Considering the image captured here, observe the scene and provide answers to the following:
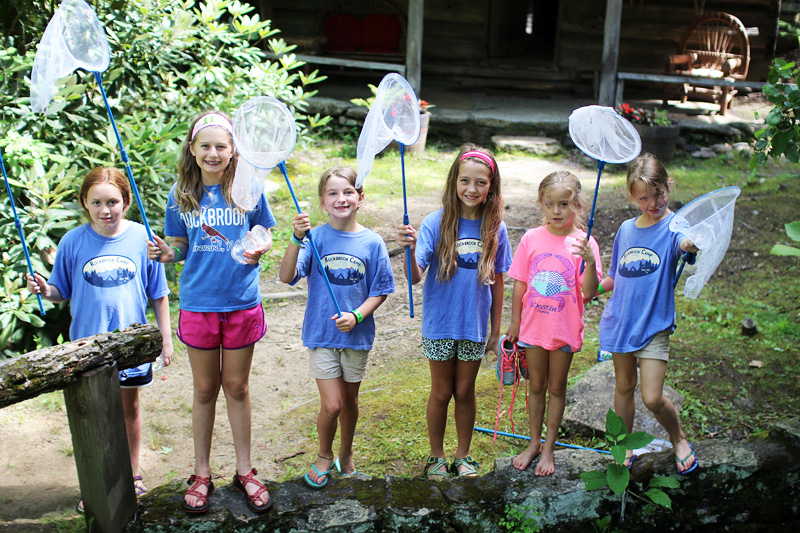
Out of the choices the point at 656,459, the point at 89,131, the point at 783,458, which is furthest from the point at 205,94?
the point at 783,458

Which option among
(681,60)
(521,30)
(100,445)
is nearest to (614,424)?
(100,445)

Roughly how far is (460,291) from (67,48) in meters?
1.79

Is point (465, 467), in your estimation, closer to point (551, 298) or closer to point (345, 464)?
point (345, 464)

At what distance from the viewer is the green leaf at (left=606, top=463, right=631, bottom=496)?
246 centimetres

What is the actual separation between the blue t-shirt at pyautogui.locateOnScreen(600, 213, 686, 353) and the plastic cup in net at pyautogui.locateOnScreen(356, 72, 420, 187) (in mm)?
1028

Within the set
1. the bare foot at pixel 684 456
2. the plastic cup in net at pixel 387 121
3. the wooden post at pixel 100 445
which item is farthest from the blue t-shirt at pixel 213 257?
the bare foot at pixel 684 456

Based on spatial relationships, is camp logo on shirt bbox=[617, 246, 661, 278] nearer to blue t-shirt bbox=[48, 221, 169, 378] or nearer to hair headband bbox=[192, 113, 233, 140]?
hair headband bbox=[192, 113, 233, 140]

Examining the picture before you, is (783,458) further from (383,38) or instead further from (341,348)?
(383,38)

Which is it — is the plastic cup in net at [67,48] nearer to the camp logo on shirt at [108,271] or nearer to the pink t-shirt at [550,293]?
the camp logo on shirt at [108,271]

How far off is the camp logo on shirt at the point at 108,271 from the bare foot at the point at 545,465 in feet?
6.15

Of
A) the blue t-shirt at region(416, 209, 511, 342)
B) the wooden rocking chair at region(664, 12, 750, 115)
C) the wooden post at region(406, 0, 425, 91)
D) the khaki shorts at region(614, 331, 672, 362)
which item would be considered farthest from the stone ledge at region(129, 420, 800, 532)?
the wooden rocking chair at region(664, 12, 750, 115)

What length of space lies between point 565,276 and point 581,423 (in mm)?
1101

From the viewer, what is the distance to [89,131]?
15.0 feet

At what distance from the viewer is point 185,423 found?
13.0 feet
